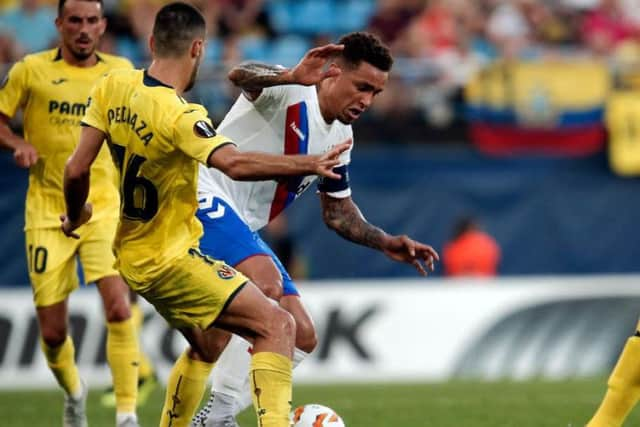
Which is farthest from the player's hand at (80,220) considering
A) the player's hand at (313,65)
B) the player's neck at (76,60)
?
the player's neck at (76,60)

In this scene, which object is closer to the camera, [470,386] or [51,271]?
[51,271]

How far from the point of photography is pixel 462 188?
1748 centimetres

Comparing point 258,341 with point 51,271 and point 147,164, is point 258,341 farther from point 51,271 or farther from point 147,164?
point 51,271

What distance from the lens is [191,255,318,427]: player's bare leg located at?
24.6ft

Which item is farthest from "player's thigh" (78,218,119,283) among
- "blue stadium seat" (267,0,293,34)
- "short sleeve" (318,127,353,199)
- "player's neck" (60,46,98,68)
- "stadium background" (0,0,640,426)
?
"blue stadium seat" (267,0,293,34)

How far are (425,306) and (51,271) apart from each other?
714 cm

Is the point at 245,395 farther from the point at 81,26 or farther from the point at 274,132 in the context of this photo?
the point at 81,26

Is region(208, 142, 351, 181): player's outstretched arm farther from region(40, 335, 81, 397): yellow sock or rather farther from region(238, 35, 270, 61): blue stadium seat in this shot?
region(238, 35, 270, 61): blue stadium seat

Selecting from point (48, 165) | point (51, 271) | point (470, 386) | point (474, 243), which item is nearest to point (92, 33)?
point (48, 165)

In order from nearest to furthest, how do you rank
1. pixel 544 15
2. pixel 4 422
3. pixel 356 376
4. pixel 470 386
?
1. pixel 4 422
2. pixel 470 386
3. pixel 356 376
4. pixel 544 15

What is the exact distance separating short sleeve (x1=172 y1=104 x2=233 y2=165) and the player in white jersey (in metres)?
0.90

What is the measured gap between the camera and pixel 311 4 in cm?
1914

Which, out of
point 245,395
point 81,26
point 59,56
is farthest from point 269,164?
point 59,56

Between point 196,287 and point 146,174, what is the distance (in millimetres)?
623
